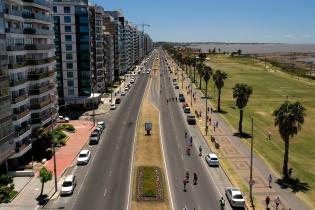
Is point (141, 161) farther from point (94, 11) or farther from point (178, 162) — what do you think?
point (94, 11)

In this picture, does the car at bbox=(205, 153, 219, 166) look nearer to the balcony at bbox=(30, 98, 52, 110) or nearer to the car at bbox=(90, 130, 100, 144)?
the car at bbox=(90, 130, 100, 144)

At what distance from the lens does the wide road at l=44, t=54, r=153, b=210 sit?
Answer: 54.2 meters

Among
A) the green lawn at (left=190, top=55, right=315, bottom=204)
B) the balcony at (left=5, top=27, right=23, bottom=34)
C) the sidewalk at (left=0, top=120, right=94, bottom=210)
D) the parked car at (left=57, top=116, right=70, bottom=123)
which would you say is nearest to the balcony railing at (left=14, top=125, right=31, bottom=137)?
the sidewalk at (left=0, top=120, right=94, bottom=210)

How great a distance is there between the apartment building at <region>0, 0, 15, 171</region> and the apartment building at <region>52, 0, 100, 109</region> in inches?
2122

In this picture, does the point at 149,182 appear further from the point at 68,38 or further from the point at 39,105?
the point at 68,38

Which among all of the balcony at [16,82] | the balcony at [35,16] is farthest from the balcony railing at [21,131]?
the balcony at [35,16]

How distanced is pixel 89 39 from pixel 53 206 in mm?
73116

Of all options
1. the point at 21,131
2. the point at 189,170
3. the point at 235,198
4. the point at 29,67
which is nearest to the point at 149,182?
the point at 189,170

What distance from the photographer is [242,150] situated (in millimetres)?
80562

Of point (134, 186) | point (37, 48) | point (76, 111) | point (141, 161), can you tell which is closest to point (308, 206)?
point (134, 186)

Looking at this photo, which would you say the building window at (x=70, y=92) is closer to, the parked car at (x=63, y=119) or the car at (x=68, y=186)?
the parked car at (x=63, y=119)

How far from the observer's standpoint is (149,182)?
60.7m

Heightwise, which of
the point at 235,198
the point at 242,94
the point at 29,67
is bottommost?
the point at 235,198

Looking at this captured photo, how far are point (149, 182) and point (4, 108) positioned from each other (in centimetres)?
2341
